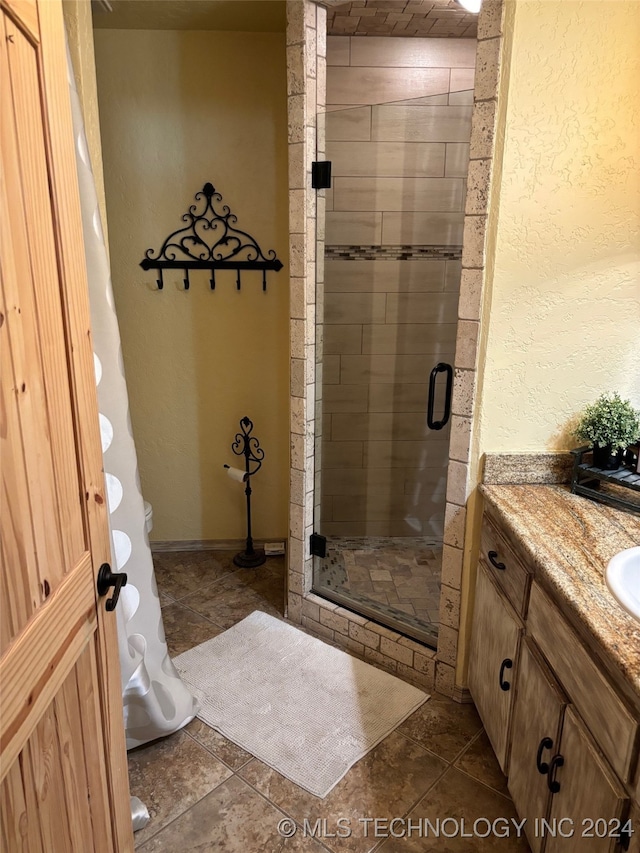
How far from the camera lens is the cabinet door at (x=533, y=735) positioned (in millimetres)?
1400

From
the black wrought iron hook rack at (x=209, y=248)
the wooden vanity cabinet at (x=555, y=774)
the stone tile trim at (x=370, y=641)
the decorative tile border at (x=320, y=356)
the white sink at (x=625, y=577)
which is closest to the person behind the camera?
the wooden vanity cabinet at (x=555, y=774)

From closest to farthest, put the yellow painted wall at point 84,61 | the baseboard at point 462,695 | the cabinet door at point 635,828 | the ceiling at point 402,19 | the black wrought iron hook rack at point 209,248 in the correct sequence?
the cabinet door at point 635,828 → the yellow painted wall at point 84,61 → the baseboard at point 462,695 → the ceiling at point 402,19 → the black wrought iron hook rack at point 209,248

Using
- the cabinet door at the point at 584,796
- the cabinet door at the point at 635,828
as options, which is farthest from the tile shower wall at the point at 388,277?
the cabinet door at the point at 635,828

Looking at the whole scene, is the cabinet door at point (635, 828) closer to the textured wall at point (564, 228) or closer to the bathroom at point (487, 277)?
the bathroom at point (487, 277)

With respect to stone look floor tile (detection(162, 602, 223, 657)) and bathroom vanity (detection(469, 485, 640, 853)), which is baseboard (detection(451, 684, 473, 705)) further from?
stone look floor tile (detection(162, 602, 223, 657))

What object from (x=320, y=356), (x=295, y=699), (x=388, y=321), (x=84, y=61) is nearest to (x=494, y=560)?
(x=295, y=699)

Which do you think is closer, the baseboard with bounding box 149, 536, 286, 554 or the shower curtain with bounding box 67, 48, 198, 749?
the shower curtain with bounding box 67, 48, 198, 749

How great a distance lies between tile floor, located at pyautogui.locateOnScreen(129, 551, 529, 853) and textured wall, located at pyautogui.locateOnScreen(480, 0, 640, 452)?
3.33ft

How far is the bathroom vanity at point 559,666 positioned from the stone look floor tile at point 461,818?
0.13m

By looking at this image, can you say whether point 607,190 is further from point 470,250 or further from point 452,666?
point 452,666

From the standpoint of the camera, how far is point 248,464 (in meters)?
3.08

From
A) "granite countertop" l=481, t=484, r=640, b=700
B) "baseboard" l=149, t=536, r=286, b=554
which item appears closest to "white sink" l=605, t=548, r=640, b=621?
"granite countertop" l=481, t=484, r=640, b=700

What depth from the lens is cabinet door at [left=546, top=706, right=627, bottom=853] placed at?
1.12 metres

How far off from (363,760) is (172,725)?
2.13 feet
